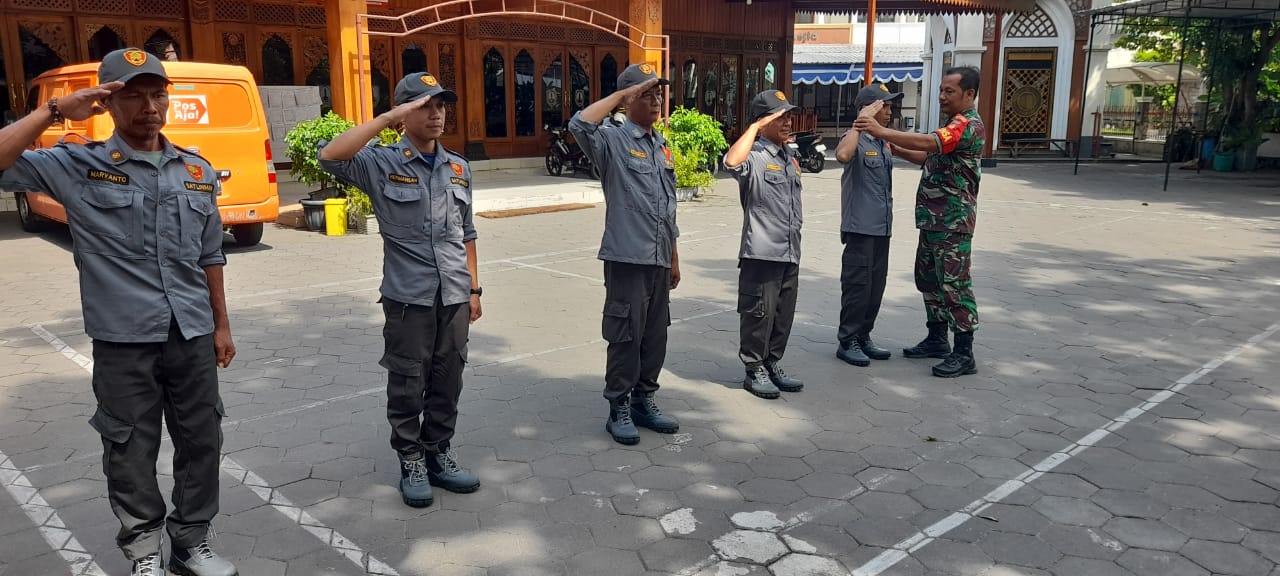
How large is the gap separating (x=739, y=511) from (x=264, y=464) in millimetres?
2086

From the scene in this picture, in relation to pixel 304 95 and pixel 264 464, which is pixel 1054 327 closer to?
pixel 264 464

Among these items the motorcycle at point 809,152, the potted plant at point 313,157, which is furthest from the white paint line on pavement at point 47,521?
the motorcycle at point 809,152

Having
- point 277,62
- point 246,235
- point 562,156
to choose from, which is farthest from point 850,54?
point 246,235

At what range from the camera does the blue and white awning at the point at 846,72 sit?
3030cm

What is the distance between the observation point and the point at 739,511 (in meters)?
3.62

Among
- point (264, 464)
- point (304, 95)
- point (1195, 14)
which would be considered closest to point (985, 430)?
point (264, 464)

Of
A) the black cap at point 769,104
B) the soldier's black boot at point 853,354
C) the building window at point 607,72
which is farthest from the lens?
the building window at point 607,72

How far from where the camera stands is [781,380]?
5.07m

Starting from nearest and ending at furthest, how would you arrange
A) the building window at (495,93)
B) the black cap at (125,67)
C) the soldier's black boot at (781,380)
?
the black cap at (125,67) < the soldier's black boot at (781,380) < the building window at (495,93)

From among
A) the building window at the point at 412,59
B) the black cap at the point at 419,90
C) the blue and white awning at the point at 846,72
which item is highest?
the blue and white awning at the point at 846,72

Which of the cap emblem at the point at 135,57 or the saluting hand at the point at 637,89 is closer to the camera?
the cap emblem at the point at 135,57

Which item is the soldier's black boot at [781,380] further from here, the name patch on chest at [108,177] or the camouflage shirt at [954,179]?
the name patch on chest at [108,177]

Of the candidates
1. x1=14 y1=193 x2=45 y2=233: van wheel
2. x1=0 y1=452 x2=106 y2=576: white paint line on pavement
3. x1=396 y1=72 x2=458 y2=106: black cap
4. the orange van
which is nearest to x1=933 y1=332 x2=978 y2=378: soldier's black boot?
x1=396 y1=72 x2=458 y2=106: black cap

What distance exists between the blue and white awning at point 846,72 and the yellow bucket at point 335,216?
21625 millimetres
